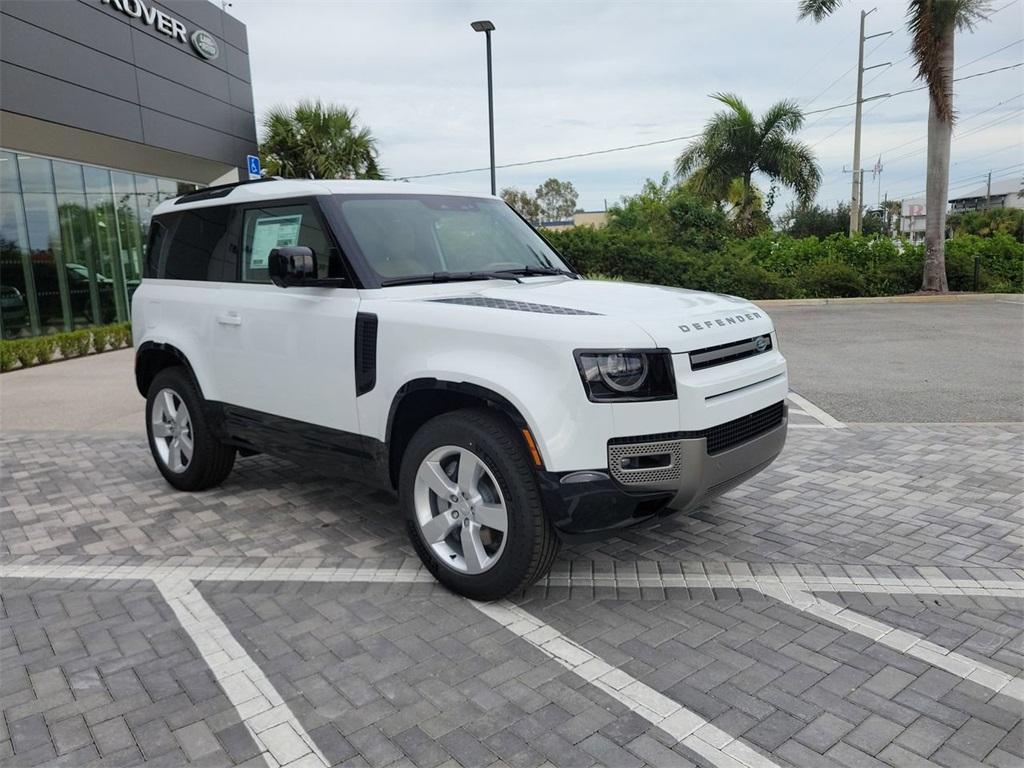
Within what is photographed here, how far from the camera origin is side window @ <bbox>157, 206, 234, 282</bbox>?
489 cm

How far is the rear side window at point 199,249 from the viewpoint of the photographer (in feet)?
16.0

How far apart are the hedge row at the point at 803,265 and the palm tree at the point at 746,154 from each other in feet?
23.6

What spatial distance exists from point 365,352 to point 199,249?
1.96m

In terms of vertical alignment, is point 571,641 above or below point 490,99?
below

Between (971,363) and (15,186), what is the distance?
16462mm

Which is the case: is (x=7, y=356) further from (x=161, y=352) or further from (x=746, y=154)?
(x=746, y=154)

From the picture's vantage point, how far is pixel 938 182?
19.8 m

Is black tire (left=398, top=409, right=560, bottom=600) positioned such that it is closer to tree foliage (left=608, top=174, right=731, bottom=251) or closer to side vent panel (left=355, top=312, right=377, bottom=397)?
side vent panel (left=355, top=312, right=377, bottom=397)

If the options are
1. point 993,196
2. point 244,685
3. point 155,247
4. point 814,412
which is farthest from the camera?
point 993,196

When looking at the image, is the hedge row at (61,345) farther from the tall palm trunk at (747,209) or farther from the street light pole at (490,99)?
the tall palm trunk at (747,209)

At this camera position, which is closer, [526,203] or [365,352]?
[365,352]

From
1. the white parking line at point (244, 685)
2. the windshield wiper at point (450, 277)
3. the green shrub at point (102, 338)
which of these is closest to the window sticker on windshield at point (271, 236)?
the windshield wiper at point (450, 277)

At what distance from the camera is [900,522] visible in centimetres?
451

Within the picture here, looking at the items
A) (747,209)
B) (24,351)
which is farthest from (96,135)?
(747,209)
